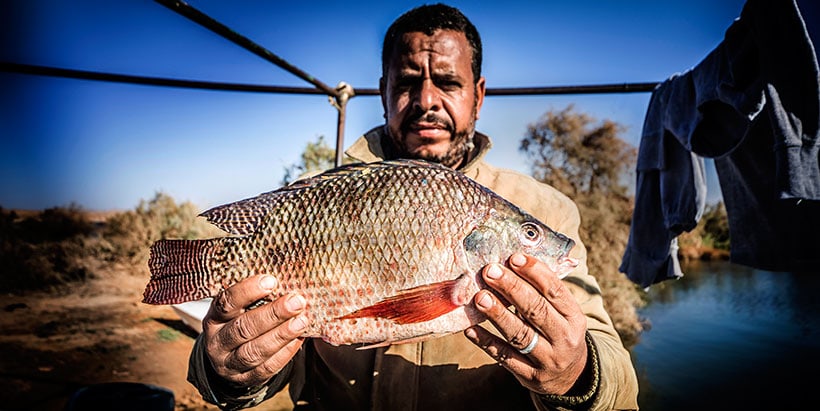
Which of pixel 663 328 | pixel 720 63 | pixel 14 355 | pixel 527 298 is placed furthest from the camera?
pixel 663 328

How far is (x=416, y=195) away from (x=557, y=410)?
120cm

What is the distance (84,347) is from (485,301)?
1019cm

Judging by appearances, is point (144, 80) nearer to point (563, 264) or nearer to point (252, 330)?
point (252, 330)

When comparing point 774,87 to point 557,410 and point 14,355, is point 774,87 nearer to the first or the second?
point 557,410

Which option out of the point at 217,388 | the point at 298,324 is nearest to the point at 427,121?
the point at 298,324

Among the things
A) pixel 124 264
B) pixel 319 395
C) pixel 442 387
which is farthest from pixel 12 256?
pixel 442 387

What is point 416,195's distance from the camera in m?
1.67

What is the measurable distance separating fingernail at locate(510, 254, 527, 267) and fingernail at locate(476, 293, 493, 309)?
0.56 feet

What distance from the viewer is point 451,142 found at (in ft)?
8.52

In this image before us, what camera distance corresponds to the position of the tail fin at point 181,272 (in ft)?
5.50

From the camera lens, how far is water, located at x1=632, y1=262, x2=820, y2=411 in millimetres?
9742

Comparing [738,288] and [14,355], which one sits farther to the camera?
[738,288]

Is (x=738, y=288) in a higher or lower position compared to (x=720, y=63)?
lower

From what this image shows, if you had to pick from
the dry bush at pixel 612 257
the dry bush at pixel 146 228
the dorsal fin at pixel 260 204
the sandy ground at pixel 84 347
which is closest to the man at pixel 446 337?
the dorsal fin at pixel 260 204
